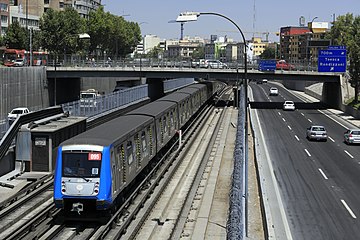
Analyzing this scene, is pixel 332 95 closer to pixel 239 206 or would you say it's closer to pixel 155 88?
pixel 155 88

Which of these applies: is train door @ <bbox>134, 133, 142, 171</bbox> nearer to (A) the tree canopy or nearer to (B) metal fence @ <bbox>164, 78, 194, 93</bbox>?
(B) metal fence @ <bbox>164, 78, 194, 93</bbox>

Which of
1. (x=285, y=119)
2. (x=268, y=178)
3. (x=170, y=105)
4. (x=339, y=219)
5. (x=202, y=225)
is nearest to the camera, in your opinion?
(x=202, y=225)

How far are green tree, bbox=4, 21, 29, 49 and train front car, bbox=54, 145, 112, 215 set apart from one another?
258ft

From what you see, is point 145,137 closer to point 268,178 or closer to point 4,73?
point 268,178

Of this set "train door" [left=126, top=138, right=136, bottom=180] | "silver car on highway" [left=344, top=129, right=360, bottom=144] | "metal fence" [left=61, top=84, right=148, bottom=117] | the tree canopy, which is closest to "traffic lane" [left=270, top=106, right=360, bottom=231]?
"silver car on highway" [left=344, top=129, right=360, bottom=144]

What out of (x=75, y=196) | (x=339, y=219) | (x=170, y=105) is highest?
(x=170, y=105)

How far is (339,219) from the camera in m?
21.5

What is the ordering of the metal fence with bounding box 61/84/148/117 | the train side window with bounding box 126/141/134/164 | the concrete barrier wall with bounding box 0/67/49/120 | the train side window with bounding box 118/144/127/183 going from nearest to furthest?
the train side window with bounding box 118/144/127/183
the train side window with bounding box 126/141/134/164
the metal fence with bounding box 61/84/148/117
the concrete barrier wall with bounding box 0/67/49/120

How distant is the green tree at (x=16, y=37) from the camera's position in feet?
303

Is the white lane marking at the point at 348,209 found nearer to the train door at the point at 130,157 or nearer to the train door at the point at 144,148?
the train door at the point at 144,148

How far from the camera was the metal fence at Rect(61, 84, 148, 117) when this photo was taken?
123 feet

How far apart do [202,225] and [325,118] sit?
45.5 metres

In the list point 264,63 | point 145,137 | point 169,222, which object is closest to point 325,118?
point 264,63

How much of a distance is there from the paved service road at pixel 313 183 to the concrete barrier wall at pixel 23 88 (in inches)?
993
